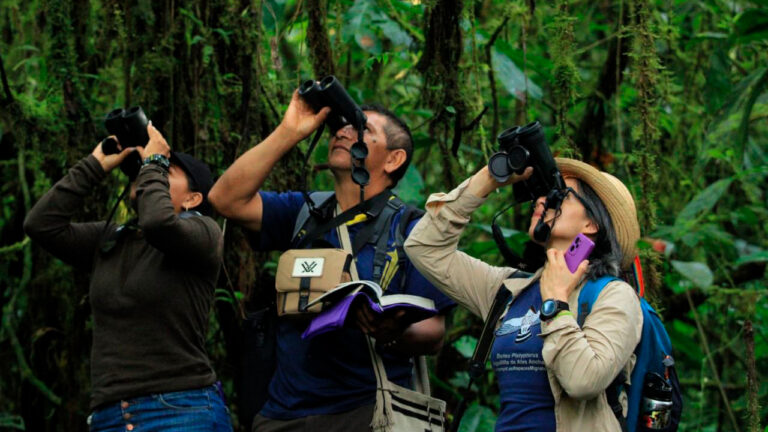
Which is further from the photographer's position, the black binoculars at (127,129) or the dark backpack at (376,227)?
the black binoculars at (127,129)

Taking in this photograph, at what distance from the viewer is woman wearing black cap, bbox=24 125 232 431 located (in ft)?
9.27

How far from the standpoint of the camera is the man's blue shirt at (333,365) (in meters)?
2.77

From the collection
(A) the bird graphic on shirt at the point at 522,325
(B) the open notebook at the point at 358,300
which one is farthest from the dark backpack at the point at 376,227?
(A) the bird graphic on shirt at the point at 522,325

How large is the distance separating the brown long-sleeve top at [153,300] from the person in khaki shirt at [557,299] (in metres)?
0.82

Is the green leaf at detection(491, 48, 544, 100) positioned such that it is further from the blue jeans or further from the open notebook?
the blue jeans

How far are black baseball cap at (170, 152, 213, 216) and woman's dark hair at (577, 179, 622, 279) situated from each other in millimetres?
1454

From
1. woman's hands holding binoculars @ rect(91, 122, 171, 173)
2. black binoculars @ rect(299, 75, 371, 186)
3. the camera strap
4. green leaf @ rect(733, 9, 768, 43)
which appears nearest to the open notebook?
the camera strap

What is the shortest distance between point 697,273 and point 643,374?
48.0 inches

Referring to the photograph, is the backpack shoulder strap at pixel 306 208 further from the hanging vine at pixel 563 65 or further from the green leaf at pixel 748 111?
the green leaf at pixel 748 111

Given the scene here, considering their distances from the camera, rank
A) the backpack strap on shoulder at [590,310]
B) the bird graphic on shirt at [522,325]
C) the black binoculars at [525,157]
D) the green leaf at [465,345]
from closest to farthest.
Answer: the backpack strap on shoulder at [590,310] → the bird graphic on shirt at [522,325] → the black binoculars at [525,157] → the green leaf at [465,345]

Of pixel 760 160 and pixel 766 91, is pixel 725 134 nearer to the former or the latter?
pixel 766 91

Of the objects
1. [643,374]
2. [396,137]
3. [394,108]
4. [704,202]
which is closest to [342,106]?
[396,137]

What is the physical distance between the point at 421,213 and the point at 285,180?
1083 mm

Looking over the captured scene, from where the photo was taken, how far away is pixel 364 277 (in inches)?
112
